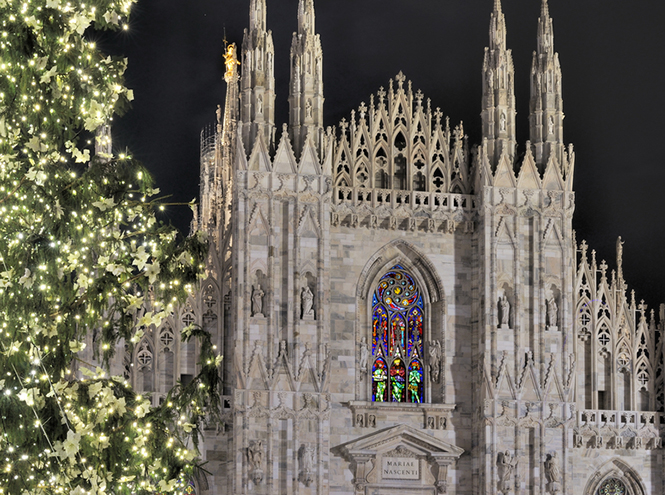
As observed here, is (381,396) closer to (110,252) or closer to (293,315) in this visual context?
(293,315)

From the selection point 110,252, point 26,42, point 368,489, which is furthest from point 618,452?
point 26,42

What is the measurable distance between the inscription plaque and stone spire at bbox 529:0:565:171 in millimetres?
8487

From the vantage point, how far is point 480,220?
29.2 metres

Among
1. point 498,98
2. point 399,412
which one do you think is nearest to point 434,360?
point 399,412

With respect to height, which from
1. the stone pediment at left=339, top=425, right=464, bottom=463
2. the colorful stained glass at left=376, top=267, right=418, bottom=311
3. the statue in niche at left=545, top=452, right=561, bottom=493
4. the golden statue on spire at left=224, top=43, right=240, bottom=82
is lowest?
the statue in niche at left=545, top=452, right=561, bottom=493

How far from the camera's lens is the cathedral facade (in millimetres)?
27250

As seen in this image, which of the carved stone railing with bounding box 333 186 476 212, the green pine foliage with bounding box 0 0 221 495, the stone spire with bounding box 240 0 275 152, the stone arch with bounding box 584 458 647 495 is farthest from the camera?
the stone arch with bounding box 584 458 647 495

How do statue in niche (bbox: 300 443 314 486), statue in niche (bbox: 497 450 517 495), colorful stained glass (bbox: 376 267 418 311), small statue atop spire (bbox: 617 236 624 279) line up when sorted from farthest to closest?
1. small statue atop spire (bbox: 617 236 624 279)
2. colorful stained glass (bbox: 376 267 418 311)
3. statue in niche (bbox: 497 450 517 495)
4. statue in niche (bbox: 300 443 314 486)

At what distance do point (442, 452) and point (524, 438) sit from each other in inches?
83.4

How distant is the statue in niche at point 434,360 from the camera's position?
28.8 meters

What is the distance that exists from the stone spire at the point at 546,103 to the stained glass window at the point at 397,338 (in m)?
4.95

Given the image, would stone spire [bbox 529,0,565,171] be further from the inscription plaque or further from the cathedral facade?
the inscription plaque

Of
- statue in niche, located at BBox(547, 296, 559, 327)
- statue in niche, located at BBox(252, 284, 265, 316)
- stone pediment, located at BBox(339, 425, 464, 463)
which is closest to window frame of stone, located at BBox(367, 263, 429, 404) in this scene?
stone pediment, located at BBox(339, 425, 464, 463)

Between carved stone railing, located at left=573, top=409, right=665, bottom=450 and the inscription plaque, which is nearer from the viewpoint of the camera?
the inscription plaque
